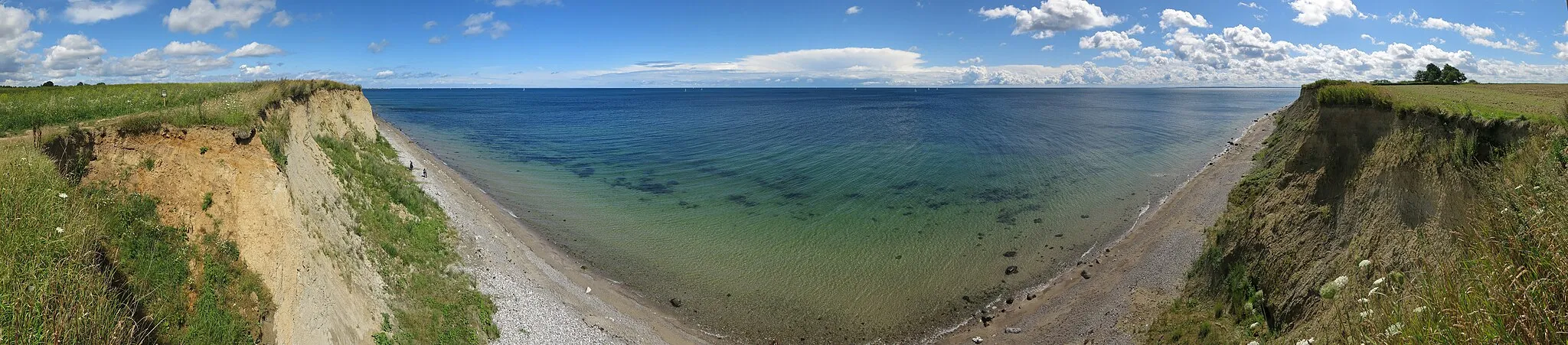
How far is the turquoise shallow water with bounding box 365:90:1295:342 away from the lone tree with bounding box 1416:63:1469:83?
13.2m

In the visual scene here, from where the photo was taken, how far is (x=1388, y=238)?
1102 centimetres

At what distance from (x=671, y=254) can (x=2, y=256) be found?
1675 centimetres

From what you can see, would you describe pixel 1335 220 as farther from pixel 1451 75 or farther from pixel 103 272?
pixel 1451 75

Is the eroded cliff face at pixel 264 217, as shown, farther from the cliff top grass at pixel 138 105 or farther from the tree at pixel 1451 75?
the tree at pixel 1451 75

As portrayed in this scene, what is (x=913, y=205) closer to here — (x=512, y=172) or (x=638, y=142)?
(x=512, y=172)

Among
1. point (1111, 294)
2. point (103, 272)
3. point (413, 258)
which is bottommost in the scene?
point (1111, 294)

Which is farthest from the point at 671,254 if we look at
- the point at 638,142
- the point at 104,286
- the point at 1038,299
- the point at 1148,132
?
the point at 1148,132

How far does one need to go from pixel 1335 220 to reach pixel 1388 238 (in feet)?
7.13

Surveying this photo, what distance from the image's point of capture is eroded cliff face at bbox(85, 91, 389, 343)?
36.7ft

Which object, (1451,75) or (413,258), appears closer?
(413,258)

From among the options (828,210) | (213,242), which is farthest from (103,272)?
(828,210)

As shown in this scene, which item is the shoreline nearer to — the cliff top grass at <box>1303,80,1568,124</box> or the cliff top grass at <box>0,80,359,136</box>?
the cliff top grass at <box>0,80,359,136</box>

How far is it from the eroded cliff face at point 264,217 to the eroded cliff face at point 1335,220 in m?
17.1

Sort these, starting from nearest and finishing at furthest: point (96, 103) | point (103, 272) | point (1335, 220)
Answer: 1. point (103, 272)
2. point (1335, 220)
3. point (96, 103)
